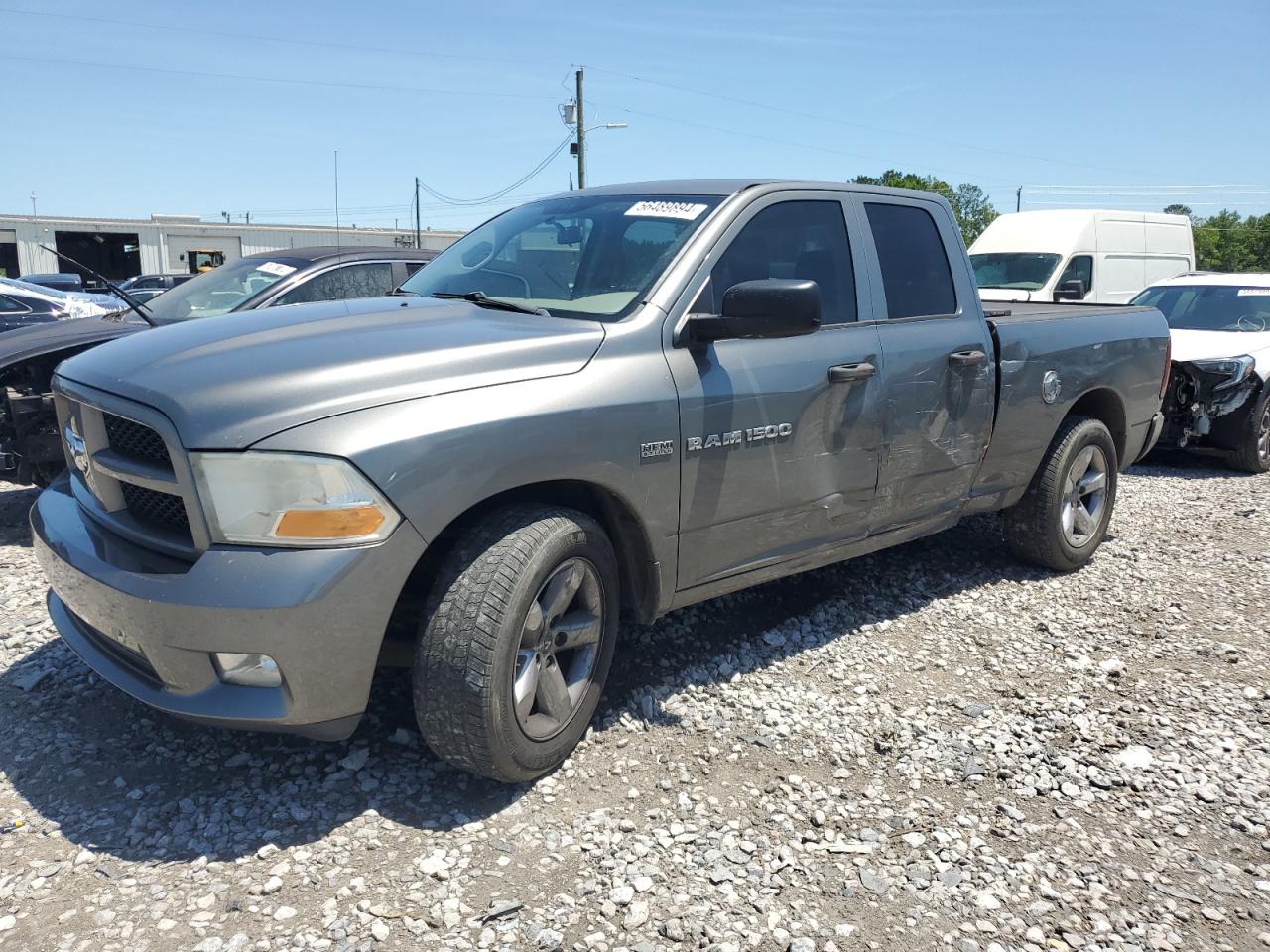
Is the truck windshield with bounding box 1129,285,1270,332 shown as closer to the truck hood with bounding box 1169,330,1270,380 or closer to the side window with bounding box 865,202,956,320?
the truck hood with bounding box 1169,330,1270,380

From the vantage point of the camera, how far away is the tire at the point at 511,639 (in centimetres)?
286

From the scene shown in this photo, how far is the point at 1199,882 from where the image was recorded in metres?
2.82

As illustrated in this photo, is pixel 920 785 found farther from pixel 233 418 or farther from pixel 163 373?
pixel 163 373

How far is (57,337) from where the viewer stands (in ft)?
18.7

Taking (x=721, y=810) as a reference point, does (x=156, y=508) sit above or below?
above

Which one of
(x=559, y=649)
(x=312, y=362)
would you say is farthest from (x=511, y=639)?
(x=312, y=362)

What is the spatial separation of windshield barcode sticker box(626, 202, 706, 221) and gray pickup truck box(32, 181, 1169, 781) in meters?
0.02

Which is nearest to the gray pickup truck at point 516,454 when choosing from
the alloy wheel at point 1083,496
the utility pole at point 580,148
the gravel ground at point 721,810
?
the gravel ground at point 721,810

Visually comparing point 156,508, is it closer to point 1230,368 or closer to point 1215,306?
→ point 1230,368

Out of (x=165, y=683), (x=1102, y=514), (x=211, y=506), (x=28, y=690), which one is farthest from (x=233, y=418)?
(x=1102, y=514)

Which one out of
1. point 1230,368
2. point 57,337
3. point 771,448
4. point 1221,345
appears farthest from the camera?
point 1221,345

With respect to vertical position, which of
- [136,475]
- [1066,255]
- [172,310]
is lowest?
[136,475]

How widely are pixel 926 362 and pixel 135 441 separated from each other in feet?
10.2

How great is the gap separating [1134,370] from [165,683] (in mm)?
5250
